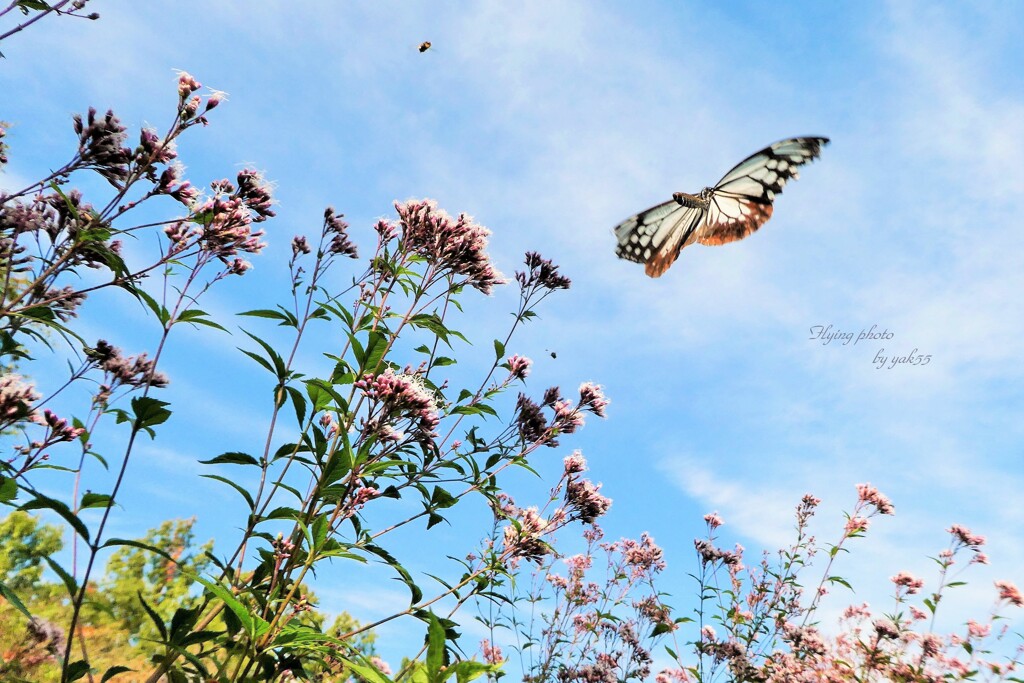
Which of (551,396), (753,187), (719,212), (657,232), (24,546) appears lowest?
(24,546)

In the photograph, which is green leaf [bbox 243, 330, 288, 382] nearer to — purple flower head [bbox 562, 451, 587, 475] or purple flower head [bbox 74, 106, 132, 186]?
purple flower head [bbox 74, 106, 132, 186]

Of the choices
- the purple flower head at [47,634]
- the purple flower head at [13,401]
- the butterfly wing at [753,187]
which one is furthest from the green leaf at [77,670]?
the butterfly wing at [753,187]

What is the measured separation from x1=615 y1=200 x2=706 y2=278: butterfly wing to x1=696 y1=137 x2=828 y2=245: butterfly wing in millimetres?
243

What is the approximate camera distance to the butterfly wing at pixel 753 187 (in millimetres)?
6203

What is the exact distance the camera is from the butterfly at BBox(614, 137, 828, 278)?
6312mm

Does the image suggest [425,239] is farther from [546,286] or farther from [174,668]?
[174,668]

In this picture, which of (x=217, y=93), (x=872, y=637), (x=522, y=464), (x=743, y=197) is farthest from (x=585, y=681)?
(x=217, y=93)

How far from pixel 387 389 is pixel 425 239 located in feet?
3.73

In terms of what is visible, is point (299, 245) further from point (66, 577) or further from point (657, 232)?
point (657, 232)

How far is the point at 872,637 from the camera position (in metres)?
6.95

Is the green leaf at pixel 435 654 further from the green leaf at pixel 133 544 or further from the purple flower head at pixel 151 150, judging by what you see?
the purple flower head at pixel 151 150

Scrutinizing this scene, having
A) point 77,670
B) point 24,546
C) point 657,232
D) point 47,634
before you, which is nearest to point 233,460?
point 77,670

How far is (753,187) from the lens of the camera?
684cm

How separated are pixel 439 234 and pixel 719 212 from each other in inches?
167
